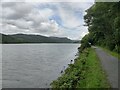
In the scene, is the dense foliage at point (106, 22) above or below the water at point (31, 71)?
above

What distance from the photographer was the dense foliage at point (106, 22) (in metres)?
30.8

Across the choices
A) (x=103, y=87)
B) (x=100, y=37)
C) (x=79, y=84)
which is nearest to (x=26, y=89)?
(x=79, y=84)

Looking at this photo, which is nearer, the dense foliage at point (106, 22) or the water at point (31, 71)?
the water at point (31, 71)

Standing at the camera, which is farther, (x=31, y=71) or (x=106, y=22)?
(x=106, y=22)

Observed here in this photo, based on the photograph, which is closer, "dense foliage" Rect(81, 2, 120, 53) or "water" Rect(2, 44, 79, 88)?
"water" Rect(2, 44, 79, 88)

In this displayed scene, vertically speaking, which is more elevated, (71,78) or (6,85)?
(71,78)

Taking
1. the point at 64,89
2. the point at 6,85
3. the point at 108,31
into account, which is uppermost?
the point at 108,31

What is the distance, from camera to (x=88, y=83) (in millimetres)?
14758

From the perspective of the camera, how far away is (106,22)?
4947cm

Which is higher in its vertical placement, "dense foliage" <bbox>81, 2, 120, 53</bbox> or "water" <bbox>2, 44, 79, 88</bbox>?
"dense foliage" <bbox>81, 2, 120, 53</bbox>

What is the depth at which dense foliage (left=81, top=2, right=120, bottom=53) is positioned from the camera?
30.8m

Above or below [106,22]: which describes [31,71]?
below

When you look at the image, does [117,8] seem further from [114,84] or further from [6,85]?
[114,84]

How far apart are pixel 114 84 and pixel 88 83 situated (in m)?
1.80
